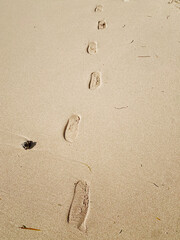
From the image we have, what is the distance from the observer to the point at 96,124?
1.20 metres

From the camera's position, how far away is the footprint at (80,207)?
900 mm

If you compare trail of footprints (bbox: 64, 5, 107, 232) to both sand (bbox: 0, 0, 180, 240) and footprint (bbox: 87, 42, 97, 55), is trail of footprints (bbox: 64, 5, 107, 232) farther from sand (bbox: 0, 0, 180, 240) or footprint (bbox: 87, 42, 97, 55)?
footprint (bbox: 87, 42, 97, 55)

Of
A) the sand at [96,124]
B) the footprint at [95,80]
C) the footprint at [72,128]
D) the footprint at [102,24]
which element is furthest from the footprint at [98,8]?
the footprint at [72,128]

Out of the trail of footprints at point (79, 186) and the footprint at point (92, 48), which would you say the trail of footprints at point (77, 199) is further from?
the footprint at point (92, 48)

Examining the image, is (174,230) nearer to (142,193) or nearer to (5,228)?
(142,193)

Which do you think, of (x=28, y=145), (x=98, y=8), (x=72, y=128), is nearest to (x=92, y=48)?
(x=98, y=8)

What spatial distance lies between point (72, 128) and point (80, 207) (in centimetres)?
50

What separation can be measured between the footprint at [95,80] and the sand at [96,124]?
0.10ft

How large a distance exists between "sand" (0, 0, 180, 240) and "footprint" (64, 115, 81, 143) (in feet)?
0.09

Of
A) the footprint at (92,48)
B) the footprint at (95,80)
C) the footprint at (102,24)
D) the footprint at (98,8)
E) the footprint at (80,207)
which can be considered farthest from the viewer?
the footprint at (98,8)

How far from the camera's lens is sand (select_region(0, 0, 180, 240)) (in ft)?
3.01

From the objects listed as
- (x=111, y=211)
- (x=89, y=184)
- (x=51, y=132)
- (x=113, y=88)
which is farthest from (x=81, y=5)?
(x=111, y=211)

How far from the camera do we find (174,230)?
861 mm

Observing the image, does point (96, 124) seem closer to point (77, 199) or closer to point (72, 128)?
point (72, 128)
